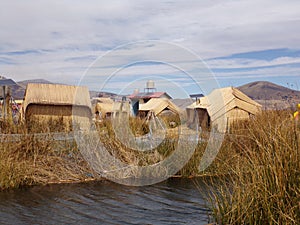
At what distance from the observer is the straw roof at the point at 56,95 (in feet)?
64.4

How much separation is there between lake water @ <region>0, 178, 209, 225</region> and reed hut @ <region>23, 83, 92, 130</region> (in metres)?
10.0

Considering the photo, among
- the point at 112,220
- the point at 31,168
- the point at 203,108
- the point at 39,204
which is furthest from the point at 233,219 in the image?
the point at 203,108

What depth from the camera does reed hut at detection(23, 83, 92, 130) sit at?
1947 centimetres

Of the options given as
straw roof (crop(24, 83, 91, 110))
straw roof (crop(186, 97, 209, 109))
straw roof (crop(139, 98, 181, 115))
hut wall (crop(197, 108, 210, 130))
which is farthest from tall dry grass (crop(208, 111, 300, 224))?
straw roof (crop(139, 98, 181, 115))

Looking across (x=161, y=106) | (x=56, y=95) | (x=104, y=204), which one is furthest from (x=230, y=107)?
(x=104, y=204)

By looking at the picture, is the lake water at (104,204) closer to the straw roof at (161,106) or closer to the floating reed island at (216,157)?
the floating reed island at (216,157)

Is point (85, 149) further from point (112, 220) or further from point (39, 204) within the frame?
point (112, 220)

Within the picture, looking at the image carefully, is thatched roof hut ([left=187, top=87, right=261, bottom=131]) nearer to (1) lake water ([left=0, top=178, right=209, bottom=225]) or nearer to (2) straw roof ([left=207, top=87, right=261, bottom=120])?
(2) straw roof ([left=207, top=87, right=261, bottom=120])

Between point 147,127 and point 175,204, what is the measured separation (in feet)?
20.4

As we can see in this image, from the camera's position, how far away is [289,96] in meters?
7.27

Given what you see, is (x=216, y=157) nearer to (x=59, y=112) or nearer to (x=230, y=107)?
(x=230, y=107)

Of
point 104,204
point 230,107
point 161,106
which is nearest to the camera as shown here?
point 104,204

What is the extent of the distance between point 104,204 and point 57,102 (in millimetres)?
12559

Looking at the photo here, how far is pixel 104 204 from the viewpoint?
804cm
